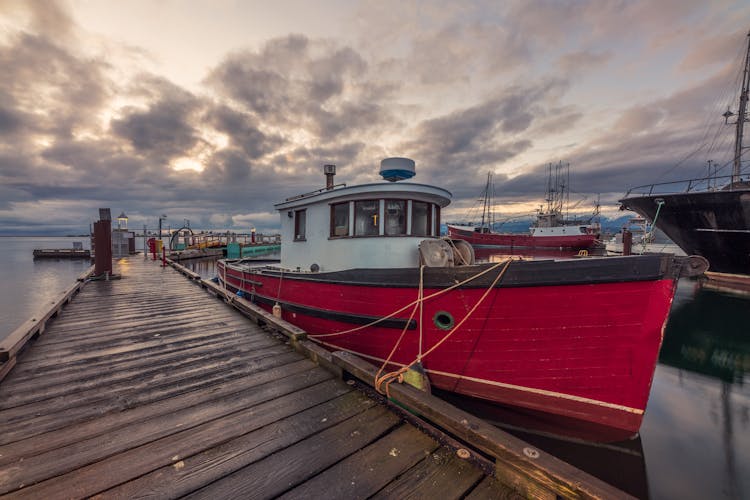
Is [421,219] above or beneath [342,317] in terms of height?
above

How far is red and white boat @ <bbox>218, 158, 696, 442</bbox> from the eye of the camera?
3836 millimetres

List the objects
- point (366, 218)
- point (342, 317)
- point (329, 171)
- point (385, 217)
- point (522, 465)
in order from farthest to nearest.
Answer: point (329, 171), point (366, 218), point (385, 217), point (342, 317), point (522, 465)

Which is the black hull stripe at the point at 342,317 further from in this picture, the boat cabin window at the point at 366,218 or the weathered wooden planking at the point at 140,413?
the boat cabin window at the point at 366,218

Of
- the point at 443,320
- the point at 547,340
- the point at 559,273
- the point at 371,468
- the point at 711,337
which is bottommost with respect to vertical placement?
the point at 711,337

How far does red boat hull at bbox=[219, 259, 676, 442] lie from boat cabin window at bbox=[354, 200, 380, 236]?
5.49 feet

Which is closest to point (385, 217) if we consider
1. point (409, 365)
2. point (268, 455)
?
point (409, 365)

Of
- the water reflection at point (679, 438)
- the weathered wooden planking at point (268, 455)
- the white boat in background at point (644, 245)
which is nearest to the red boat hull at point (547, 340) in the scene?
the water reflection at point (679, 438)

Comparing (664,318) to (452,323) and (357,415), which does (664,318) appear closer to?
(452,323)

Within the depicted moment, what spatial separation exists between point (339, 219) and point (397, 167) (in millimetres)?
1968

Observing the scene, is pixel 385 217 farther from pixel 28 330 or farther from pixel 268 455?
pixel 28 330

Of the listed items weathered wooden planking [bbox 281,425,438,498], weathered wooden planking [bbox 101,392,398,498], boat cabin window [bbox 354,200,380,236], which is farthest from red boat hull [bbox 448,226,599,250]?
weathered wooden planking [bbox 281,425,438,498]

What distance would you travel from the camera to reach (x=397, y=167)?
24.7 ft

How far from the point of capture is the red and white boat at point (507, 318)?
3.84 m

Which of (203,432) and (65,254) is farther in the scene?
(65,254)
